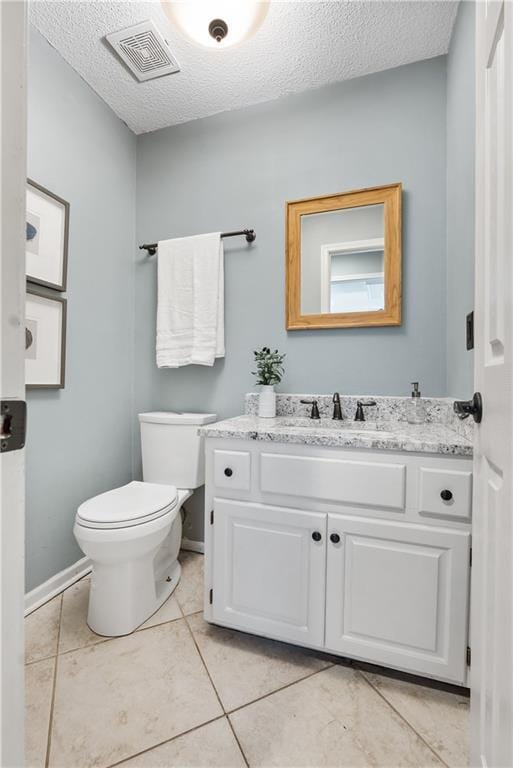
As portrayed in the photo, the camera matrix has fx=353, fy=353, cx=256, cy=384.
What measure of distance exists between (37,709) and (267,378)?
4.73 ft

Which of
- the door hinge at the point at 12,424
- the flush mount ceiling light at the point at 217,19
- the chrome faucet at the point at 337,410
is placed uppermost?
the flush mount ceiling light at the point at 217,19

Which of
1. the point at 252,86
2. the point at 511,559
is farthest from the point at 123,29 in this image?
the point at 511,559

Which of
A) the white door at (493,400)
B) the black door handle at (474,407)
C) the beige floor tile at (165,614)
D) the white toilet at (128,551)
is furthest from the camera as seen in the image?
the beige floor tile at (165,614)

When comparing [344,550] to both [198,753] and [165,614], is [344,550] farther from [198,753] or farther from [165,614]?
[165,614]

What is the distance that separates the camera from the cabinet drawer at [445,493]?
3.54ft

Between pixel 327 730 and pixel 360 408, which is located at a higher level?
pixel 360 408

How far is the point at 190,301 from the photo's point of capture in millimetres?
2023

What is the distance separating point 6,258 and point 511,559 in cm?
84

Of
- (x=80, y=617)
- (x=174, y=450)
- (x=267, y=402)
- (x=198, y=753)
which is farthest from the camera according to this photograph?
(x=174, y=450)

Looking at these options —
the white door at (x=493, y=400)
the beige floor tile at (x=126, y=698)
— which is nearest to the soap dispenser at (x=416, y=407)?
the white door at (x=493, y=400)

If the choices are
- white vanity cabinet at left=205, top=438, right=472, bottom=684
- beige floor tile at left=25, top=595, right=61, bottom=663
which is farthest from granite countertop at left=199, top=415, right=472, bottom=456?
beige floor tile at left=25, top=595, right=61, bottom=663

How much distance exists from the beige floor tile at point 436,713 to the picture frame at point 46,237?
2.06 m

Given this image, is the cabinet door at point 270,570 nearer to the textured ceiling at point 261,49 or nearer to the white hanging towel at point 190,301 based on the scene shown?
the white hanging towel at point 190,301

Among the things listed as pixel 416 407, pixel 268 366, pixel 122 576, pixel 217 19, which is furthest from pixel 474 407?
pixel 217 19
